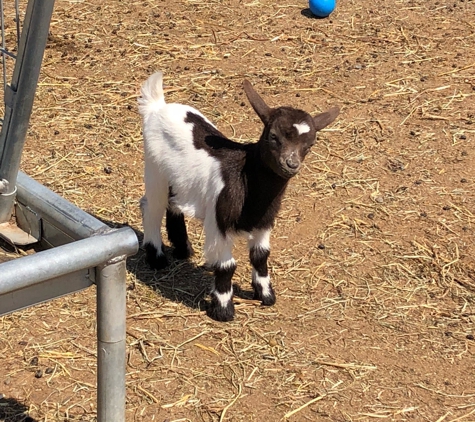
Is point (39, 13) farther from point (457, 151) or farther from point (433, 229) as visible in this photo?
point (457, 151)

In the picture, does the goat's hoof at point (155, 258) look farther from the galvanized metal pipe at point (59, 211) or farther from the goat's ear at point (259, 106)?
the galvanized metal pipe at point (59, 211)

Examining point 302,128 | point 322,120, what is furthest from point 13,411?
point 322,120

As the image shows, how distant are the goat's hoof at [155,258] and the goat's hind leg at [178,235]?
0.13 m

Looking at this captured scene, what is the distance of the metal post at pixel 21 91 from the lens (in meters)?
3.14

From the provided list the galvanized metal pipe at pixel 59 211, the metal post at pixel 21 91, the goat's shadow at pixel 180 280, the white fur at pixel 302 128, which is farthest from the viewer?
the goat's shadow at pixel 180 280

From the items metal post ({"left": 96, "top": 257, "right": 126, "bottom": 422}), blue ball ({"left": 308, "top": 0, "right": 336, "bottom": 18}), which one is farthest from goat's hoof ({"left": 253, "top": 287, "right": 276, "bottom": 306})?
blue ball ({"left": 308, "top": 0, "right": 336, "bottom": 18})

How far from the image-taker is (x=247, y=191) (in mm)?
4668

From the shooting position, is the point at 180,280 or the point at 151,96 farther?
the point at 180,280

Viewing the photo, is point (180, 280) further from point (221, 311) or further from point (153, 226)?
point (221, 311)

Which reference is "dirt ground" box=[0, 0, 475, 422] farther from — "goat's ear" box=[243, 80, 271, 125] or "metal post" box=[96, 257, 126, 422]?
"metal post" box=[96, 257, 126, 422]

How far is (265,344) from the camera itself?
184 inches

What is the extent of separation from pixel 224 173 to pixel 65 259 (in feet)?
8.49

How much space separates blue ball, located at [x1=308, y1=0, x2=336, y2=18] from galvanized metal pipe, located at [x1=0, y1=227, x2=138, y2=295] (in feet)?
22.7

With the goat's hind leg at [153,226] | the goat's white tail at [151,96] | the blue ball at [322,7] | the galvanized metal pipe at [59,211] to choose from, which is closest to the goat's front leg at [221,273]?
the goat's hind leg at [153,226]
